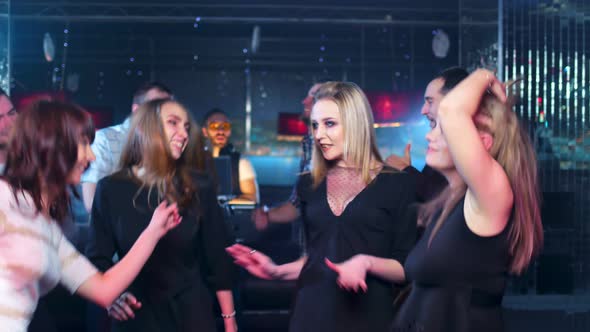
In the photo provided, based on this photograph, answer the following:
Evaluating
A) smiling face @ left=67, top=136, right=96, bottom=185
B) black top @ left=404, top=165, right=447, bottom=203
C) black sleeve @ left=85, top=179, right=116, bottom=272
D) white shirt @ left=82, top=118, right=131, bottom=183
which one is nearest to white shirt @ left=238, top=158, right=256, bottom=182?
white shirt @ left=82, top=118, right=131, bottom=183

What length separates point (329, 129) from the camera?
7.88 feet

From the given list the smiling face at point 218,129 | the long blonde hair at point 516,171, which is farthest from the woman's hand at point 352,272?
the smiling face at point 218,129

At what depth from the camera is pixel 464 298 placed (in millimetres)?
1804

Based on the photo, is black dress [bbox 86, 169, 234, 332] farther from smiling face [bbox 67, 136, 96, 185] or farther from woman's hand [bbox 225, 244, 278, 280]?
smiling face [bbox 67, 136, 96, 185]

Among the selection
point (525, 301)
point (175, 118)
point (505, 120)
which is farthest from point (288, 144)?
point (505, 120)

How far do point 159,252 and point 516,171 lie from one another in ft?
4.12

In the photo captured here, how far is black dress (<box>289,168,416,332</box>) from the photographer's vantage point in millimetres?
2264

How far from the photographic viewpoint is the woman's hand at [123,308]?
2370mm

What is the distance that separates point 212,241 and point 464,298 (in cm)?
111

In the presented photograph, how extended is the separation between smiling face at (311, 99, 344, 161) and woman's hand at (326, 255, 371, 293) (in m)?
0.42

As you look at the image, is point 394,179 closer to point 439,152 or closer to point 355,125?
point 355,125

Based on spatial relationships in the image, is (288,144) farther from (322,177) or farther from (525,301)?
(322,177)

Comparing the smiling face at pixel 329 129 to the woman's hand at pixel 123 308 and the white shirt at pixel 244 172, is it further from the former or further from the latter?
the white shirt at pixel 244 172

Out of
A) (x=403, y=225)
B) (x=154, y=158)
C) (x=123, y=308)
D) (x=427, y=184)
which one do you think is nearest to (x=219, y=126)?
(x=427, y=184)
